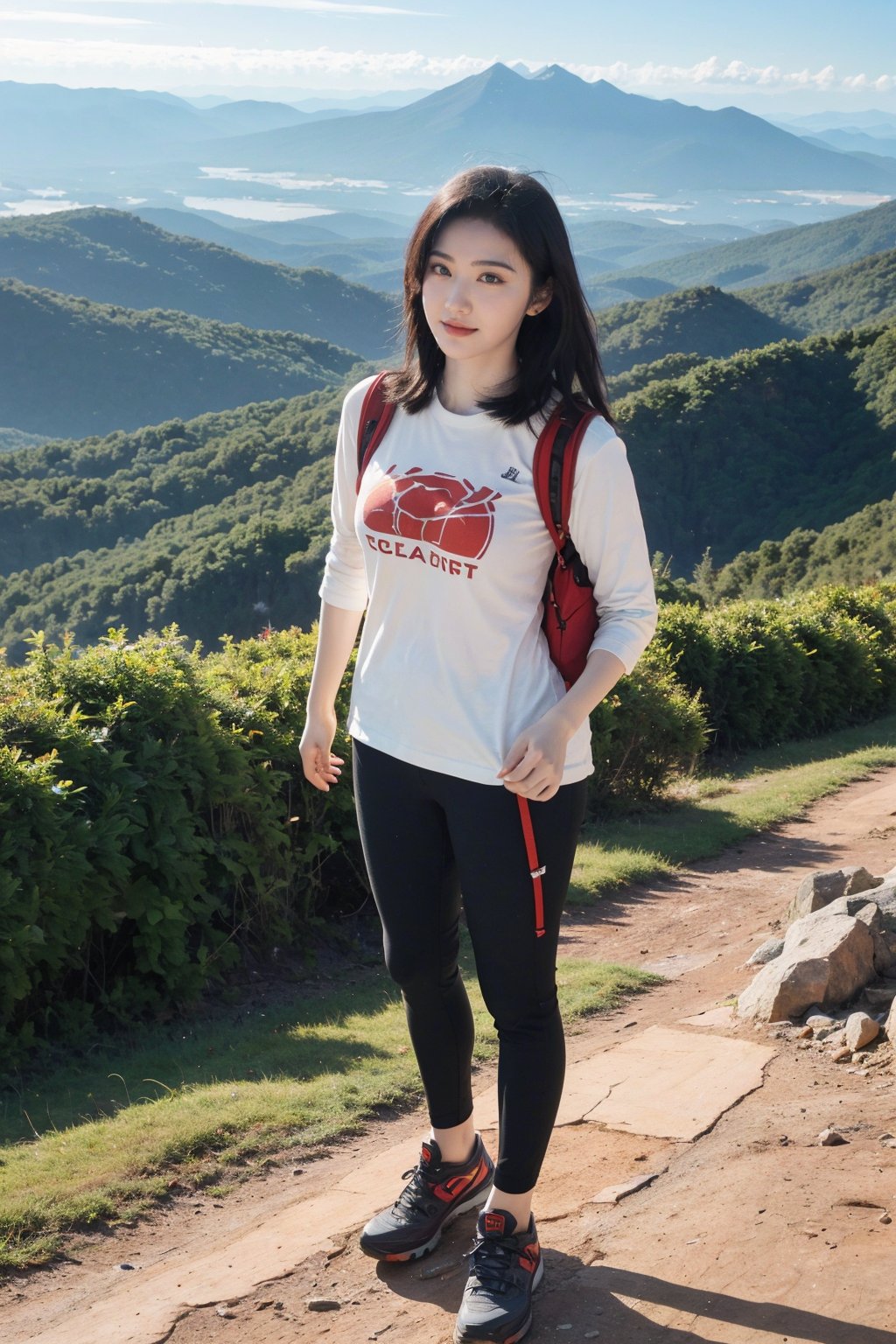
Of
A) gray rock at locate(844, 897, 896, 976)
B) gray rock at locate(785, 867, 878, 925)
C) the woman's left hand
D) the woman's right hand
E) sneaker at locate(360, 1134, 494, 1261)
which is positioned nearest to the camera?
the woman's left hand

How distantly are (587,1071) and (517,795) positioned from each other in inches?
62.8

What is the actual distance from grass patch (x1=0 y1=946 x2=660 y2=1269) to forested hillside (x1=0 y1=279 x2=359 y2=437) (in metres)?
115

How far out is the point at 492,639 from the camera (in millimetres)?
1850

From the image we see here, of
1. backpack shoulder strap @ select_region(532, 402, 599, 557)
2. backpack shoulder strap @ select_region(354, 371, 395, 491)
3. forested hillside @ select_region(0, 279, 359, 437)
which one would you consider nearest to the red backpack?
backpack shoulder strap @ select_region(532, 402, 599, 557)

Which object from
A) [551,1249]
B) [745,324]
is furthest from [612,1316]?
[745,324]

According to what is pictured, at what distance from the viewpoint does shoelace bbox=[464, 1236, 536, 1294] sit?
189 centimetres

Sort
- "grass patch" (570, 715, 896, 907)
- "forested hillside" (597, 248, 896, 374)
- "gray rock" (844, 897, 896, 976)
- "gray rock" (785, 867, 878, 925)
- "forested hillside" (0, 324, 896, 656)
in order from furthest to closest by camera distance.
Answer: "forested hillside" (597, 248, 896, 374) < "forested hillside" (0, 324, 896, 656) < "grass patch" (570, 715, 896, 907) < "gray rock" (785, 867, 878, 925) < "gray rock" (844, 897, 896, 976)

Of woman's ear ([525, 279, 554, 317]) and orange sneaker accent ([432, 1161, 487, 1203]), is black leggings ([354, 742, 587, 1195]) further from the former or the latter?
woman's ear ([525, 279, 554, 317])

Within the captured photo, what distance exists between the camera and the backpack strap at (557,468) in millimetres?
1798

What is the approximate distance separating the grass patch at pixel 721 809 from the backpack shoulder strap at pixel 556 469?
3845mm

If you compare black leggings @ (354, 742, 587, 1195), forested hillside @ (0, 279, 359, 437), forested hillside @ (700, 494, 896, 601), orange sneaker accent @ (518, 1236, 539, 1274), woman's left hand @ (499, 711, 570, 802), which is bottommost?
forested hillside @ (700, 494, 896, 601)

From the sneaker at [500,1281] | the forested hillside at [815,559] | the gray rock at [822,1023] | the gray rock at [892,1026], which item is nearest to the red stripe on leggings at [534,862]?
the sneaker at [500,1281]

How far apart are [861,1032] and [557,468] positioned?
75.4 inches

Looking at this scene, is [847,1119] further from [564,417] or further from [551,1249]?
[564,417]
